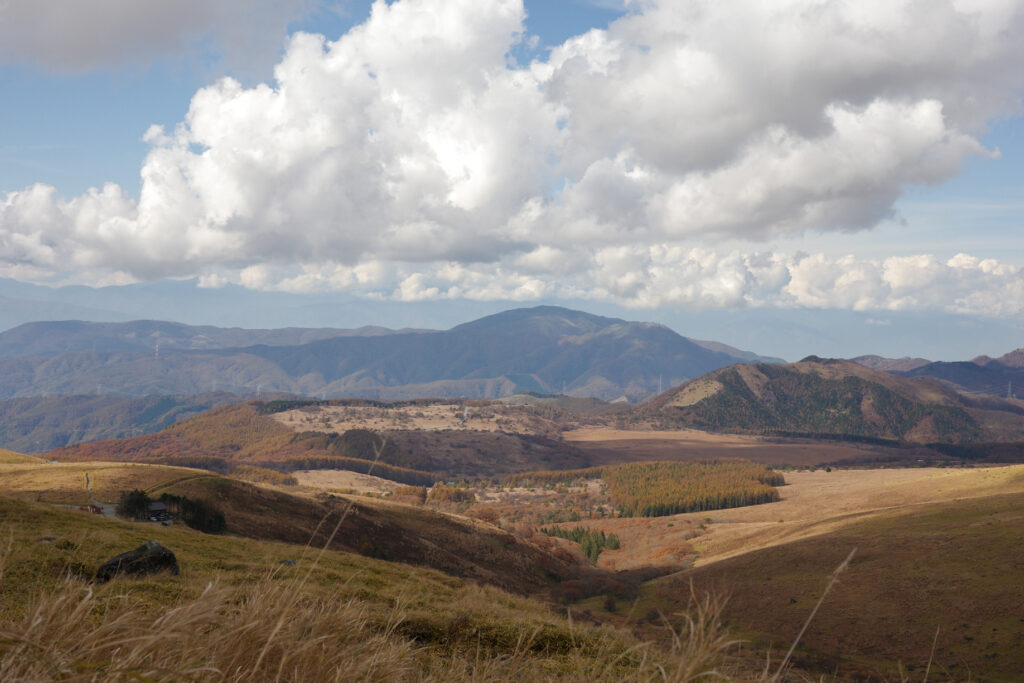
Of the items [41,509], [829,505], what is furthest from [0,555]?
[829,505]

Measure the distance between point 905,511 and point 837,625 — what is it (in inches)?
1740

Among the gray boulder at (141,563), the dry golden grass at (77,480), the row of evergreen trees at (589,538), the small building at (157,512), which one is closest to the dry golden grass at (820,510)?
the row of evergreen trees at (589,538)

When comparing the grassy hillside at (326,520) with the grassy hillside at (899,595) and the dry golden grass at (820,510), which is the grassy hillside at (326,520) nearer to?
the grassy hillside at (899,595)

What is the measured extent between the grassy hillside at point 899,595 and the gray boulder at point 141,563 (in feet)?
96.7

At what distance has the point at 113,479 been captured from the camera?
6906 cm

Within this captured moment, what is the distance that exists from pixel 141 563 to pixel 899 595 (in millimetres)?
62058

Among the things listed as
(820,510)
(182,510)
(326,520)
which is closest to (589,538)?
(820,510)

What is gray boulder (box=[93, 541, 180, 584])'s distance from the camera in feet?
47.7

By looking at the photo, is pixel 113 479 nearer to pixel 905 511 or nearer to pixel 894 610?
pixel 894 610

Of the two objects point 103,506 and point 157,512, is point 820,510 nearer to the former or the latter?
point 157,512

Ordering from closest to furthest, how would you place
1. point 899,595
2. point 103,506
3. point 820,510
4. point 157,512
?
point 899,595 → point 157,512 → point 103,506 → point 820,510

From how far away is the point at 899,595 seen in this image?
178 feet

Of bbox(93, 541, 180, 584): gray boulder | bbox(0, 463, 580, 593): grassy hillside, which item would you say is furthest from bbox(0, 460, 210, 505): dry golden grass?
bbox(93, 541, 180, 584): gray boulder

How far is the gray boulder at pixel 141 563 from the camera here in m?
14.5
